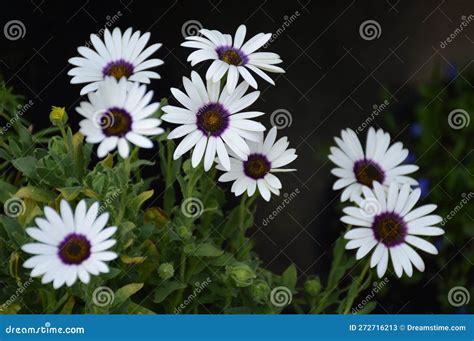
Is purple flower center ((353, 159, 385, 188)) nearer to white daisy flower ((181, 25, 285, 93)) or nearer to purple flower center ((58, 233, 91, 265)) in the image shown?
white daisy flower ((181, 25, 285, 93))

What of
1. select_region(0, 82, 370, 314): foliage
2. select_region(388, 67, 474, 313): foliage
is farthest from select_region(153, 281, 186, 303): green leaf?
select_region(388, 67, 474, 313): foliage

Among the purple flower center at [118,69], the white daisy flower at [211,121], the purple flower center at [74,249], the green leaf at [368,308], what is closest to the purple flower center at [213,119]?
the white daisy flower at [211,121]

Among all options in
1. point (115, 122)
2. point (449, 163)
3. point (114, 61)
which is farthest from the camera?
point (449, 163)

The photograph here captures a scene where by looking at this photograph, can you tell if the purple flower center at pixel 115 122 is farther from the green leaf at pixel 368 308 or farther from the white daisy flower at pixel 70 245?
the green leaf at pixel 368 308

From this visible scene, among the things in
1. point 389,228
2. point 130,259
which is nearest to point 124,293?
point 130,259

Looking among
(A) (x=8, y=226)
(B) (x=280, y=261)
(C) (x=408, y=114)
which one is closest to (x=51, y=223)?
(A) (x=8, y=226)

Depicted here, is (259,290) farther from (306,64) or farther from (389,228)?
(306,64)
